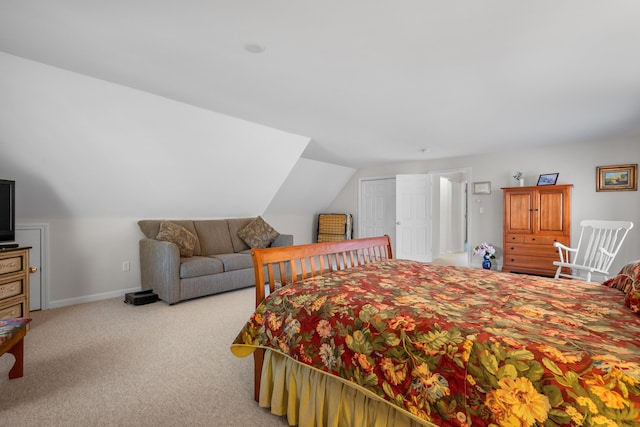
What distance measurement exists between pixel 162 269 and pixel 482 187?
5.66 m

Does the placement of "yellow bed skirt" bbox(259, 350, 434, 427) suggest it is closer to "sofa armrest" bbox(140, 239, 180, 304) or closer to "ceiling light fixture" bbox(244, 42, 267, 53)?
"ceiling light fixture" bbox(244, 42, 267, 53)

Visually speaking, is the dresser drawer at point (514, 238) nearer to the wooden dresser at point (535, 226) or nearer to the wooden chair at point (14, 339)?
the wooden dresser at point (535, 226)

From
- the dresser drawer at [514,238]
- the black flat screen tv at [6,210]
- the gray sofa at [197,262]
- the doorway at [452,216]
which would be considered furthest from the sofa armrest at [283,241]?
the doorway at [452,216]

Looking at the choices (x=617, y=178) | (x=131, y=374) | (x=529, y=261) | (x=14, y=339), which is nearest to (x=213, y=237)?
(x=131, y=374)

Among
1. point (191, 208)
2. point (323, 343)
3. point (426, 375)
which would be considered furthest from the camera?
point (191, 208)

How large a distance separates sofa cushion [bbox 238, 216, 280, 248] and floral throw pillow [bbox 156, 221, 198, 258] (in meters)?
0.90

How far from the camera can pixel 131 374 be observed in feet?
7.00

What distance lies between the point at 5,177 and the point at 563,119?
634cm

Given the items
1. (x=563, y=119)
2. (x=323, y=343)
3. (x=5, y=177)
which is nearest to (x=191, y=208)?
(x=5, y=177)

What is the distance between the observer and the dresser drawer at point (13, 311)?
2648 millimetres

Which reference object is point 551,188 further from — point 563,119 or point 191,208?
point 191,208

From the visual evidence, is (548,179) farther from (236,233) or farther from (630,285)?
(236,233)

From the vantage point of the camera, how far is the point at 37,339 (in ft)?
8.80

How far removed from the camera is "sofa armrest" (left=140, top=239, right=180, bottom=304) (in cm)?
364
